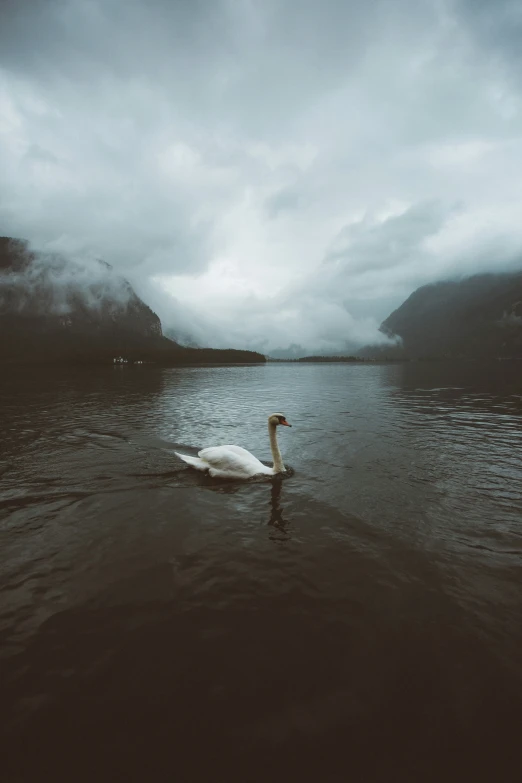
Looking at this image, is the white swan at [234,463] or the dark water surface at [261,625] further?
the white swan at [234,463]

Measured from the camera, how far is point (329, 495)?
12070 millimetres

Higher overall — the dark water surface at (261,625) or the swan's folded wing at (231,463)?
the swan's folded wing at (231,463)

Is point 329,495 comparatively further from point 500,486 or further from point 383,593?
point 500,486

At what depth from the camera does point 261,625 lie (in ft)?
20.8

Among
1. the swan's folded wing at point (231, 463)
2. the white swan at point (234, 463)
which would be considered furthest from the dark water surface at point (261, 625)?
the swan's folded wing at point (231, 463)

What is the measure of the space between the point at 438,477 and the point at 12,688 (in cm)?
1356

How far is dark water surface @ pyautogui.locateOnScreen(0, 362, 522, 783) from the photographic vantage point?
434cm

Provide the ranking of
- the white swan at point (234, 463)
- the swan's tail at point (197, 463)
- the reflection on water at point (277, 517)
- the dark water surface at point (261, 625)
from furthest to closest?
the swan's tail at point (197, 463) → the white swan at point (234, 463) → the reflection on water at point (277, 517) → the dark water surface at point (261, 625)

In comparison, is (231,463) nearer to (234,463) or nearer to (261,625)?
(234,463)

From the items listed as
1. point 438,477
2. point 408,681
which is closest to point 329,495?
point 438,477

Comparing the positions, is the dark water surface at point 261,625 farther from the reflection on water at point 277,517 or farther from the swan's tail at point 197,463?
the swan's tail at point 197,463

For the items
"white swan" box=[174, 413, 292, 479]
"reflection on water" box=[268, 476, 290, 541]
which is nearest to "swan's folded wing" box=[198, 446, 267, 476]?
"white swan" box=[174, 413, 292, 479]

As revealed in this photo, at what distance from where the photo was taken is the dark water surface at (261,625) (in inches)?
171

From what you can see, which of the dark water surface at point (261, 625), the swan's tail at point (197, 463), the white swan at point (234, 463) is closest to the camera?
the dark water surface at point (261, 625)
